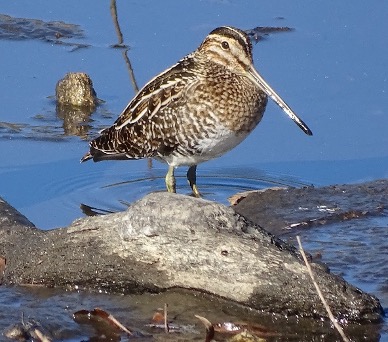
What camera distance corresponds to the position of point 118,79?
1035 cm

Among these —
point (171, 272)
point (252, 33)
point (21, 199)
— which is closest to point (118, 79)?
point (252, 33)

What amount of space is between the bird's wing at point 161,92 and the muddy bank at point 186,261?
5.92 feet

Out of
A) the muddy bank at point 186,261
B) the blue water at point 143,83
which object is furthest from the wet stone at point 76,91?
the muddy bank at point 186,261

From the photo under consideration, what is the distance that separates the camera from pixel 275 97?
26.2 feet

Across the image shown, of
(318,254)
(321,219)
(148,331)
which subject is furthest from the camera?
(321,219)

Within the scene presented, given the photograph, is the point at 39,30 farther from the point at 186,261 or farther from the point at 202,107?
the point at 186,261

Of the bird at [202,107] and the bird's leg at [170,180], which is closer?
the bird at [202,107]

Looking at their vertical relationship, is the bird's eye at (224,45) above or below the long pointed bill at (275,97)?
above

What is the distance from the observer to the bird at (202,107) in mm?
7961

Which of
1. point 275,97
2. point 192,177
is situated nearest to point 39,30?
point 192,177

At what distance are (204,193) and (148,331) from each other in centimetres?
283

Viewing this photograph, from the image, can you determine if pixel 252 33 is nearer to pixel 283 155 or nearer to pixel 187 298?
pixel 283 155

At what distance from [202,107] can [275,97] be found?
0.48m

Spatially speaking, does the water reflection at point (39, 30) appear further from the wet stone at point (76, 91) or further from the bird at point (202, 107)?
the bird at point (202, 107)
